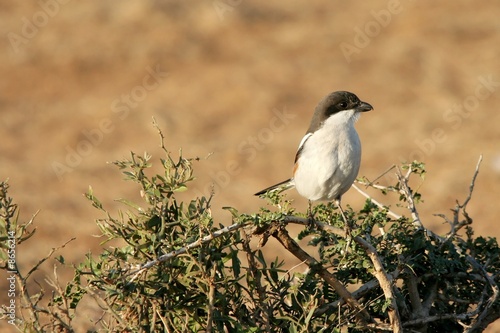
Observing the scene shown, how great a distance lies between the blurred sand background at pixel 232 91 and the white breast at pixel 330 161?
5.07 m

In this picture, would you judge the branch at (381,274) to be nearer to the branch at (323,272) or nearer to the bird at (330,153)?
the branch at (323,272)

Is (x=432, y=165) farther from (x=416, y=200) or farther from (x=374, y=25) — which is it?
(x=416, y=200)

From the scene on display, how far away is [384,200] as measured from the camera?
37.6 ft

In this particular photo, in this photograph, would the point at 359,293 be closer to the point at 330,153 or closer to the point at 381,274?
the point at 381,274

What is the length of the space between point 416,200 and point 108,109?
11.2 m

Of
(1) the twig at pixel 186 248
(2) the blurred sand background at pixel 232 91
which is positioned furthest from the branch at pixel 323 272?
(2) the blurred sand background at pixel 232 91

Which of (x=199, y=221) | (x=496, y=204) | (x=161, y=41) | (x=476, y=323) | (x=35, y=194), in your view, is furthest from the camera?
(x=161, y=41)

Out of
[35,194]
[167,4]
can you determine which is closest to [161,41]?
[167,4]

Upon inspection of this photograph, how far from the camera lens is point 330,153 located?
5.04 metres

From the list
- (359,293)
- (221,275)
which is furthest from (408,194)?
(221,275)

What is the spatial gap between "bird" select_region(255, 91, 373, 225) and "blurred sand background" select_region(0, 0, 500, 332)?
4.98m

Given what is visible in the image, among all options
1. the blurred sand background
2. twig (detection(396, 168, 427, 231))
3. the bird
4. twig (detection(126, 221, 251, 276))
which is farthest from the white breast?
the blurred sand background

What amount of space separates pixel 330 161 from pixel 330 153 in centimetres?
6

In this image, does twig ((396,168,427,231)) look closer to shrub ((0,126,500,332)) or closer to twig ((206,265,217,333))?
shrub ((0,126,500,332))
